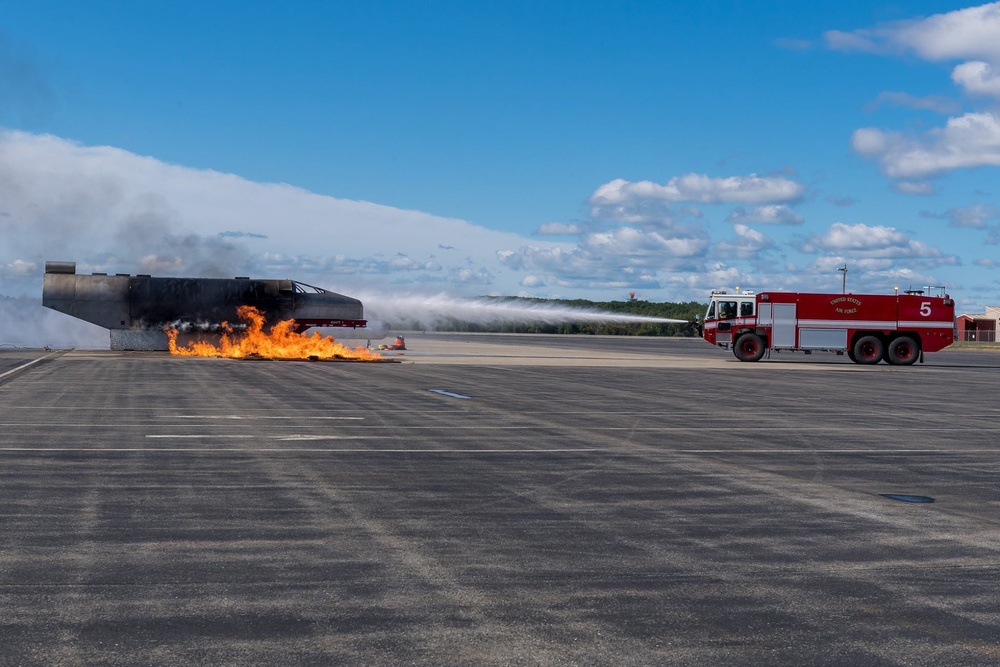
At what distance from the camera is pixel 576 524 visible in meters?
9.71

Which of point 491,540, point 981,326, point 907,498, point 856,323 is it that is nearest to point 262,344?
point 856,323

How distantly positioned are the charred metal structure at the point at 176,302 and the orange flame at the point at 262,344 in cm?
43

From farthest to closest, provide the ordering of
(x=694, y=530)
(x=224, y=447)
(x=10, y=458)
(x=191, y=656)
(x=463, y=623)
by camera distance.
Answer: (x=224, y=447)
(x=10, y=458)
(x=694, y=530)
(x=463, y=623)
(x=191, y=656)

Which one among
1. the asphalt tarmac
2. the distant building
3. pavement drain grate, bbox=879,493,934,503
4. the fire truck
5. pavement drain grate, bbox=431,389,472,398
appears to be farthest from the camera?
the distant building

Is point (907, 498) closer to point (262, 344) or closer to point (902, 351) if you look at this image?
point (902, 351)

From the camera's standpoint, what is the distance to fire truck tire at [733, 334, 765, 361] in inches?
1946

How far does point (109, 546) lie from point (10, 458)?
6.55m

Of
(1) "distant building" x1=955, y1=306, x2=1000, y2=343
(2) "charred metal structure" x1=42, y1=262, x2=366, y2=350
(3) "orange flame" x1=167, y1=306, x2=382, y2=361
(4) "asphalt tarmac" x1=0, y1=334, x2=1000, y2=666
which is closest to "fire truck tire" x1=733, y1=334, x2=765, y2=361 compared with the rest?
(3) "orange flame" x1=167, y1=306, x2=382, y2=361

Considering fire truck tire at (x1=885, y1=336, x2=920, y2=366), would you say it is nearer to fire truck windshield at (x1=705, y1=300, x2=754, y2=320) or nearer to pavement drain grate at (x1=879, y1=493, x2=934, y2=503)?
fire truck windshield at (x1=705, y1=300, x2=754, y2=320)

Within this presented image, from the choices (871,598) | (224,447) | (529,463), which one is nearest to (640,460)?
(529,463)

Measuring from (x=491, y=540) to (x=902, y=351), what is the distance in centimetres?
4453

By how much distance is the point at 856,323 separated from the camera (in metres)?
48.0

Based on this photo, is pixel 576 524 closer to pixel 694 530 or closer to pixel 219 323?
pixel 694 530

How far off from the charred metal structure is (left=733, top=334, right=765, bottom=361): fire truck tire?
20163 mm
